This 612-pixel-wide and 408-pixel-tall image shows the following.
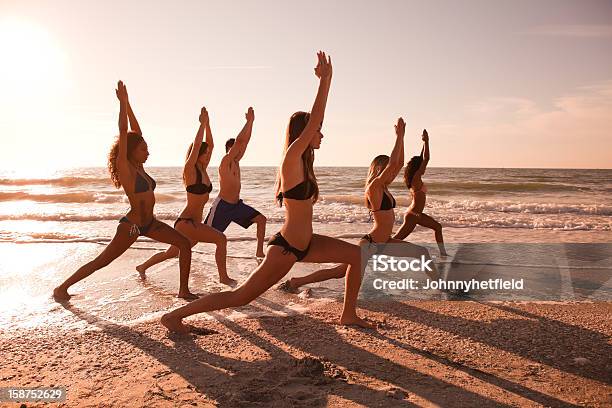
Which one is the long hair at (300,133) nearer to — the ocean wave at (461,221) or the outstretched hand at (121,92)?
the outstretched hand at (121,92)

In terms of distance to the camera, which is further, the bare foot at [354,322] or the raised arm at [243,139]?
the raised arm at [243,139]

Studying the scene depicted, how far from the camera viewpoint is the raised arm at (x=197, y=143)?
21.5ft

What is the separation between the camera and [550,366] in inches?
154

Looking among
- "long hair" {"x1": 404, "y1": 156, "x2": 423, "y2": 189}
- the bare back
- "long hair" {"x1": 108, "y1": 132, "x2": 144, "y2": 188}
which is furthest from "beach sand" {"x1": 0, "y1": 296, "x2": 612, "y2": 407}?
"long hair" {"x1": 404, "y1": 156, "x2": 423, "y2": 189}

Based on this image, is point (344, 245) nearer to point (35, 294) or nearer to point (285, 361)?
point (285, 361)

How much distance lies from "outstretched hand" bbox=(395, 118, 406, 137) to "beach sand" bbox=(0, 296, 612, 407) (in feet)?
7.15

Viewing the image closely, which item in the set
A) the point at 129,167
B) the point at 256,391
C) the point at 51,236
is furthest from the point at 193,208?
the point at 51,236

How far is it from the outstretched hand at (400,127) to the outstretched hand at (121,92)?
326 centimetres

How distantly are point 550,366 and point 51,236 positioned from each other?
447 inches

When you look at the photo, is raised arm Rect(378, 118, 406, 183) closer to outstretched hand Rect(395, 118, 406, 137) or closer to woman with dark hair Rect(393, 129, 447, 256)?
outstretched hand Rect(395, 118, 406, 137)

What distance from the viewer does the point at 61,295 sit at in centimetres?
604

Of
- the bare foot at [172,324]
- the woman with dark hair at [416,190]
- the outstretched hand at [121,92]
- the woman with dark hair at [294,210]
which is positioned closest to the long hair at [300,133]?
the woman with dark hair at [294,210]

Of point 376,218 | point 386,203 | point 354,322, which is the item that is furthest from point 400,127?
point 354,322

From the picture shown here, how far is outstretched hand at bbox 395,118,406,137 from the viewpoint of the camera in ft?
18.0
